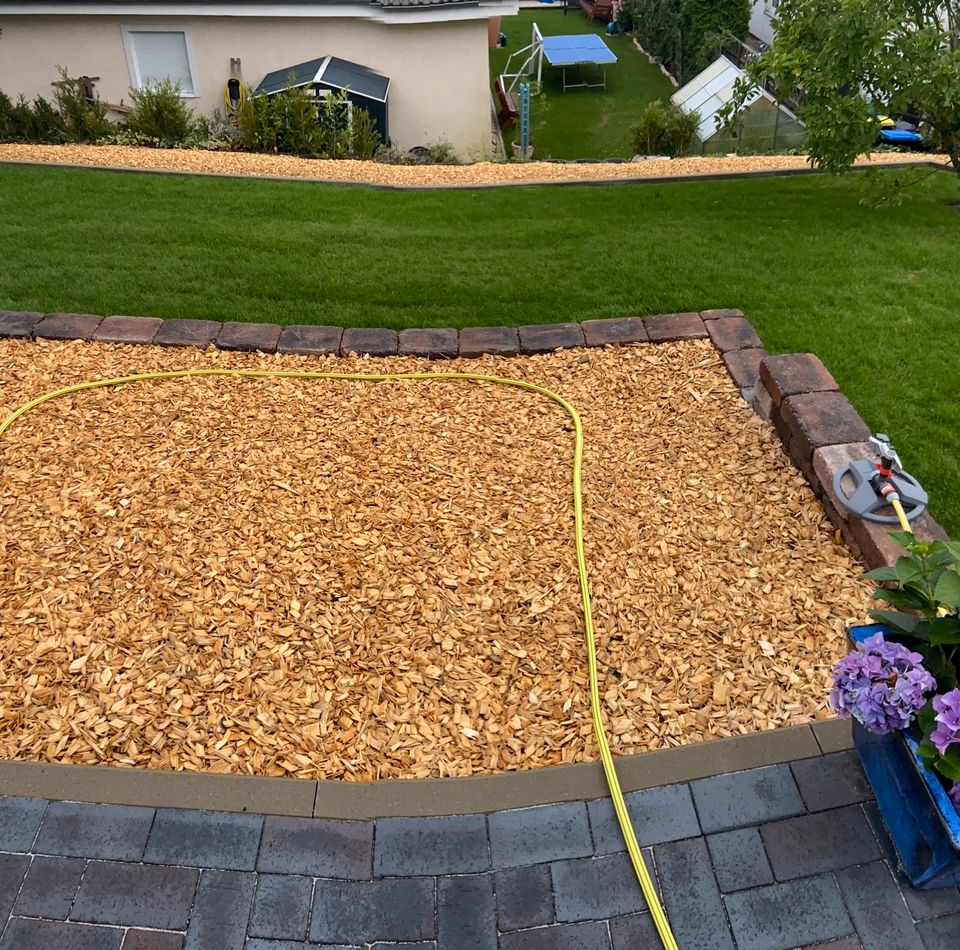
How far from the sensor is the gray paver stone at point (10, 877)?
226cm

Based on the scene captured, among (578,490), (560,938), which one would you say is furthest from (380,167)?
(560,938)

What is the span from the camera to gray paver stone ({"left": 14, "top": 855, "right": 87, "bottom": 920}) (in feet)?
7.38

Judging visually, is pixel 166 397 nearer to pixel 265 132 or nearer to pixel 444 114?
pixel 265 132

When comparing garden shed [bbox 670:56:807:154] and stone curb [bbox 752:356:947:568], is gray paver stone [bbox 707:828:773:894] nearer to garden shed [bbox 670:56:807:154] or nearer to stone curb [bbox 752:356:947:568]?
stone curb [bbox 752:356:947:568]

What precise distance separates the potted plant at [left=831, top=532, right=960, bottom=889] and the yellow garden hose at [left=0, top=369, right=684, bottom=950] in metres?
0.76

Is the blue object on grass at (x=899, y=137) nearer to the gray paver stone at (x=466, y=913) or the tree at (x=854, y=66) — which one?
the tree at (x=854, y=66)

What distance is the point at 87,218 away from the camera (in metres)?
7.09

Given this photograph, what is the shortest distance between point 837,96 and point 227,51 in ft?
39.9

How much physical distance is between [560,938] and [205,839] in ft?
3.75

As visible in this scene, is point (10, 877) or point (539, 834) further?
point (539, 834)

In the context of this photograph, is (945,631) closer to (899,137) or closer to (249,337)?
(249,337)

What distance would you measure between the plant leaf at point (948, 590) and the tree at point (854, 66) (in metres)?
5.63

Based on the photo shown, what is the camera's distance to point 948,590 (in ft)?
6.93

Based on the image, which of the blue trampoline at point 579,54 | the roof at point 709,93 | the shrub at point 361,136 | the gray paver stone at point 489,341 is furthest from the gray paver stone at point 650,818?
the blue trampoline at point 579,54
